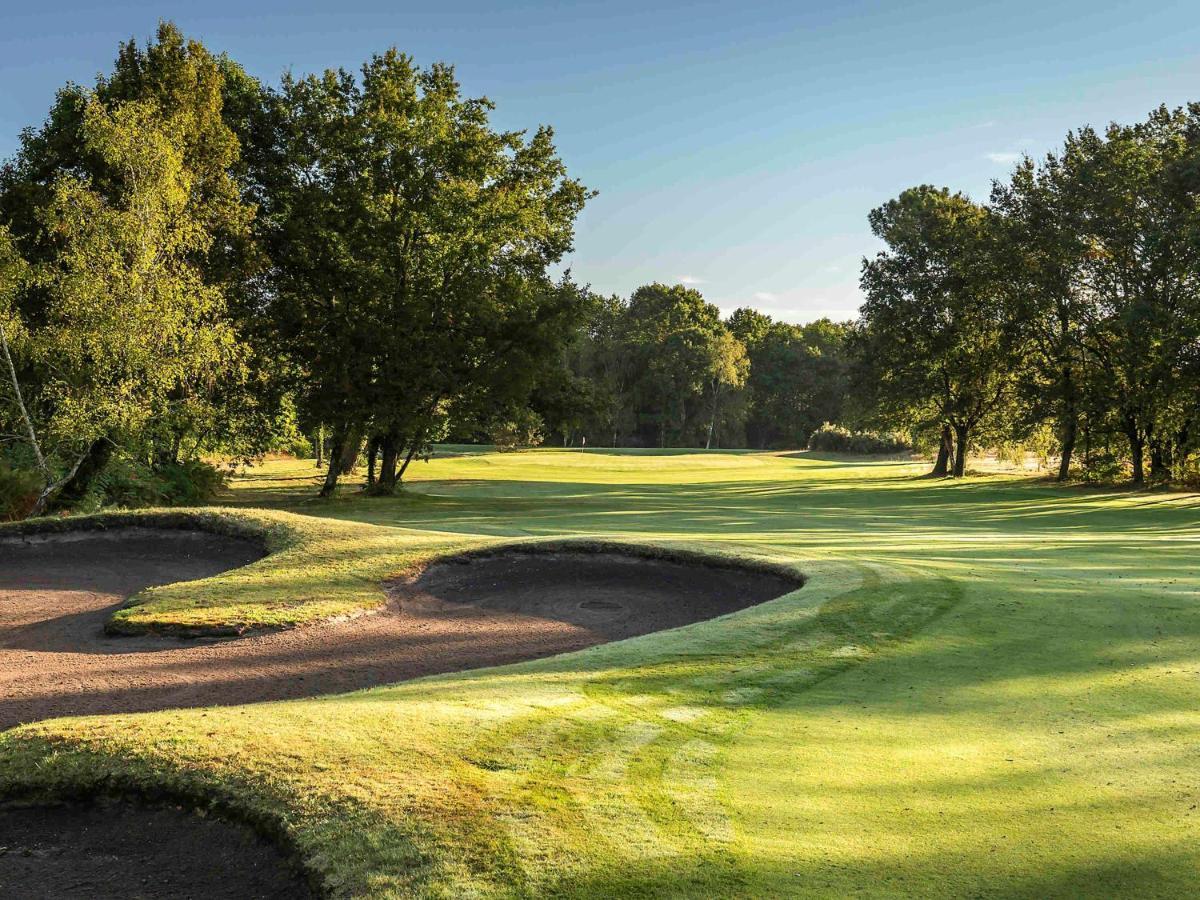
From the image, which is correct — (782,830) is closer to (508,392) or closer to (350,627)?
(350,627)

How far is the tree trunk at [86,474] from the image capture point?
76.4ft

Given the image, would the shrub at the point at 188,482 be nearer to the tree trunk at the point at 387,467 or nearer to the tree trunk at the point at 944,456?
the tree trunk at the point at 387,467

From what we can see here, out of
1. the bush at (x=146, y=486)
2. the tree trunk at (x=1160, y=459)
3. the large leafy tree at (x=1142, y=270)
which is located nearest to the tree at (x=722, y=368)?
the large leafy tree at (x=1142, y=270)

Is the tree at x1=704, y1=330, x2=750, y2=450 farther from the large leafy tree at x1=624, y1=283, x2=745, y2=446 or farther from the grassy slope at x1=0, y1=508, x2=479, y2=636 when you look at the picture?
the grassy slope at x1=0, y1=508, x2=479, y2=636

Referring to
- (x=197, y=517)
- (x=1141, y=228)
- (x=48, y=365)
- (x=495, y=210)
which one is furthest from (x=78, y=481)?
(x=1141, y=228)

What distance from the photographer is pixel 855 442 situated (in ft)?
282

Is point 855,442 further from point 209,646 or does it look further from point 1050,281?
point 209,646

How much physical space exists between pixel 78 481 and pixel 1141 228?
4352 cm

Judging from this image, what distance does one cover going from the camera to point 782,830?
190 inches

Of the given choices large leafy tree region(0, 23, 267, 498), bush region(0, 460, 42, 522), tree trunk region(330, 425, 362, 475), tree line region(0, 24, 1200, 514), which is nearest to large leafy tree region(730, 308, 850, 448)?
tree line region(0, 24, 1200, 514)

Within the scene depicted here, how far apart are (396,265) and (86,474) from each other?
1270cm

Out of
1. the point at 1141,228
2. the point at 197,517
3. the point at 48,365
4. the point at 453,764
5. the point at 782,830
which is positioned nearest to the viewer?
the point at 782,830

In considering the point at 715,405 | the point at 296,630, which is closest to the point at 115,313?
the point at 296,630

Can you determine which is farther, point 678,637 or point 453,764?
point 678,637
